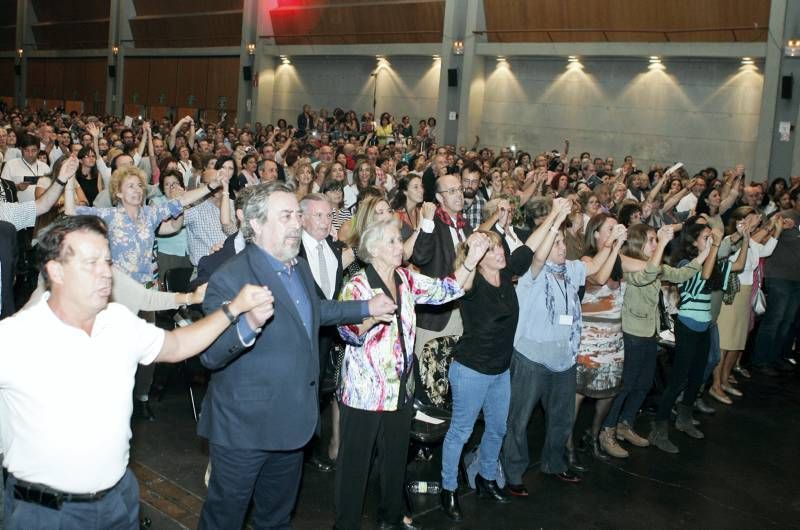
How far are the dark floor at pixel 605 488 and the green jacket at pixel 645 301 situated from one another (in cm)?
94

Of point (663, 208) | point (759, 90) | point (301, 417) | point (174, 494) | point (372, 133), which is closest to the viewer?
point (301, 417)

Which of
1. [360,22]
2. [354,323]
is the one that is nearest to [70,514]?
[354,323]

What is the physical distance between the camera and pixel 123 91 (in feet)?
98.2

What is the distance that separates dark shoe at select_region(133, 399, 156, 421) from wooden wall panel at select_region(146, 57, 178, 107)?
23921mm

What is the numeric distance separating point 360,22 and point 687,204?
13082 millimetres

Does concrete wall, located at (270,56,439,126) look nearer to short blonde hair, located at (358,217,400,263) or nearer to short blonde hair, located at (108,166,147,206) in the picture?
short blonde hair, located at (108,166,147,206)

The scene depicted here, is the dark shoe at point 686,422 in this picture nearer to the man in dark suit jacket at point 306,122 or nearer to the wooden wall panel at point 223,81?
the man in dark suit jacket at point 306,122

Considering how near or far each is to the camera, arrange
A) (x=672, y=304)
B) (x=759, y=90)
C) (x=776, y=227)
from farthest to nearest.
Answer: (x=759, y=90)
(x=776, y=227)
(x=672, y=304)

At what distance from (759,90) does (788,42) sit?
4.61 ft

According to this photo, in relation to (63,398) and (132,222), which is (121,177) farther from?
(63,398)

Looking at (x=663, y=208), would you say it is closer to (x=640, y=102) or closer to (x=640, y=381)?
(x=640, y=381)

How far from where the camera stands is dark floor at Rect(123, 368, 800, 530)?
456 centimetres

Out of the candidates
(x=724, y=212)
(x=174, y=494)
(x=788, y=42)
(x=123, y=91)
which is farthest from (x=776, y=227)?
(x=123, y=91)

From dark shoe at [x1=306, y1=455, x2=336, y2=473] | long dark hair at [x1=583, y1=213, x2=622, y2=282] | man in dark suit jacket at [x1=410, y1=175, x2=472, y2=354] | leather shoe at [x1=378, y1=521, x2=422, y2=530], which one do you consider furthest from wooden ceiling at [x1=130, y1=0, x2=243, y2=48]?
leather shoe at [x1=378, y1=521, x2=422, y2=530]
